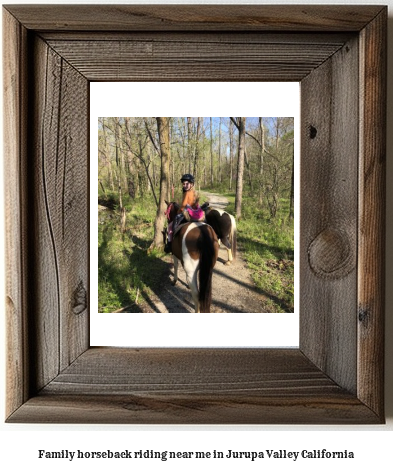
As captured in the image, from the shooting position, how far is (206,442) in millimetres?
681

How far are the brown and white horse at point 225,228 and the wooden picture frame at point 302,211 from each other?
0.31 ft

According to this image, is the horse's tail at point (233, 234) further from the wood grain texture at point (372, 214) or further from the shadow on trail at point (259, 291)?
the wood grain texture at point (372, 214)

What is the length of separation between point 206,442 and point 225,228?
0.96 ft

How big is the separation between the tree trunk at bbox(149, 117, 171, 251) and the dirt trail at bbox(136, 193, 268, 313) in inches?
1.2

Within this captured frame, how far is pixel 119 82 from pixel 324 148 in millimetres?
282

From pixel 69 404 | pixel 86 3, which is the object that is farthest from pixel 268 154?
pixel 69 404

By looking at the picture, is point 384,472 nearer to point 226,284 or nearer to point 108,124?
point 226,284

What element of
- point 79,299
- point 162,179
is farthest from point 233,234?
point 79,299

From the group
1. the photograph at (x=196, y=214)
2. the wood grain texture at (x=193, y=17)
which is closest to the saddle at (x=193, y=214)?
the photograph at (x=196, y=214)

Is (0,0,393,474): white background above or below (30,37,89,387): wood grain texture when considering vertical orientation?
below

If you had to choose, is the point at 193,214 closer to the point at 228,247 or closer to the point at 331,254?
the point at 228,247

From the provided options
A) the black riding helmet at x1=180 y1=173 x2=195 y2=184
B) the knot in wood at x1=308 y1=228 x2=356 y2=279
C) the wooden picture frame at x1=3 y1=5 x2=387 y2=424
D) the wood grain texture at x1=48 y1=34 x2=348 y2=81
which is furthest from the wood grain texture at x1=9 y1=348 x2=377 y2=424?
the wood grain texture at x1=48 y1=34 x2=348 y2=81

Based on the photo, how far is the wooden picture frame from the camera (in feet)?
2.07

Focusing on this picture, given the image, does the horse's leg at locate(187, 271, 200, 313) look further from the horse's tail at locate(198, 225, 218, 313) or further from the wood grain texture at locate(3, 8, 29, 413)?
the wood grain texture at locate(3, 8, 29, 413)
